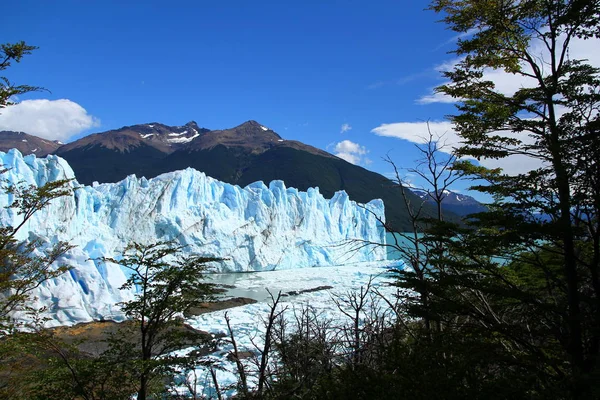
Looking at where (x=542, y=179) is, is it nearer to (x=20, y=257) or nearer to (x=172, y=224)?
(x=20, y=257)

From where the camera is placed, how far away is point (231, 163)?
517 feet

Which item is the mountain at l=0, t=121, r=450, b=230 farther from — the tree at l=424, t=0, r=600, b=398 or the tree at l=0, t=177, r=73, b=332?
the tree at l=424, t=0, r=600, b=398

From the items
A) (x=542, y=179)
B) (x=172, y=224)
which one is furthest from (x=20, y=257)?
(x=172, y=224)

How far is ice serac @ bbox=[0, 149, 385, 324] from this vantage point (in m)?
18.3

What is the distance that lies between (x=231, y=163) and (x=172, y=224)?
127m

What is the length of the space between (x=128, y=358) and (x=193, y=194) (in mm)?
31971

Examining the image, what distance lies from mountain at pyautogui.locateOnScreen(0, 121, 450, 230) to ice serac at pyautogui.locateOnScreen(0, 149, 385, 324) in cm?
8499

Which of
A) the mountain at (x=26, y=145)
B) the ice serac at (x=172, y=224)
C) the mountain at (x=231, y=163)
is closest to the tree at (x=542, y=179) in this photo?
the ice serac at (x=172, y=224)

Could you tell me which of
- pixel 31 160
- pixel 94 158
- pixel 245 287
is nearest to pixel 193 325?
pixel 245 287

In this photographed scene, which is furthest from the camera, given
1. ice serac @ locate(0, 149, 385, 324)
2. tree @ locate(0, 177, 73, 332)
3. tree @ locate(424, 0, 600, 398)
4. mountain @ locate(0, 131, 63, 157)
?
mountain @ locate(0, 131, 63, 157)

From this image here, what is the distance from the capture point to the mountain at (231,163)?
136125 millimetres

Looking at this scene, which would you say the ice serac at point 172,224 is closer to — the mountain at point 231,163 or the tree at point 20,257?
the tree at point 20,257

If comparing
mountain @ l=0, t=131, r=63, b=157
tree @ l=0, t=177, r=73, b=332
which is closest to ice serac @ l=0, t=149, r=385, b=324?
tree @ l=0, t=177, r=73, b=332

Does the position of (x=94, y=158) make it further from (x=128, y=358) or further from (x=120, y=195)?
(x=128, y=358)
